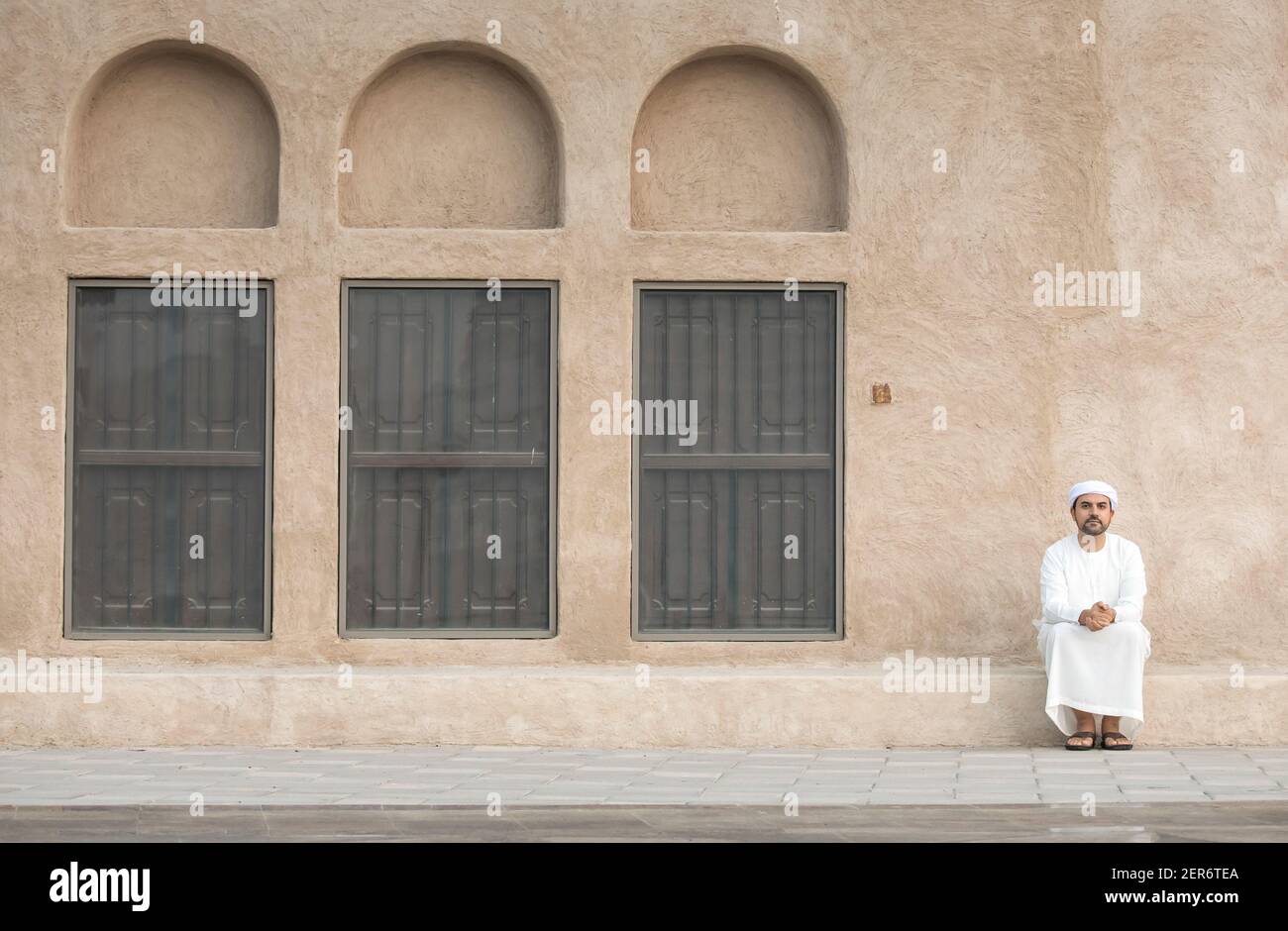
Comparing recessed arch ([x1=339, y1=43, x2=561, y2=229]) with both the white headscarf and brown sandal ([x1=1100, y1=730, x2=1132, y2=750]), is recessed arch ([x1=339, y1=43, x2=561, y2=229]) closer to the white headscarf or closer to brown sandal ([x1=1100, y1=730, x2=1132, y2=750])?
the white headscarf

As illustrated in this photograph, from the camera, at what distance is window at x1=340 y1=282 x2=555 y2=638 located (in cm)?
1188

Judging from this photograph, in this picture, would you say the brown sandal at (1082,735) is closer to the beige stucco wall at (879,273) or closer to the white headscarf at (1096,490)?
the beige stucco wall at (879,273)

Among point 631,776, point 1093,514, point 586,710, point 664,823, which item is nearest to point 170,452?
point 586,710

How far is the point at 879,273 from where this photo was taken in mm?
11836

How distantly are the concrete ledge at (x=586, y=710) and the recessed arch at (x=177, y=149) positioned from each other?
9.28 feet

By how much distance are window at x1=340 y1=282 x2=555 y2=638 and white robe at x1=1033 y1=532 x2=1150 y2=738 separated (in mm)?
3019

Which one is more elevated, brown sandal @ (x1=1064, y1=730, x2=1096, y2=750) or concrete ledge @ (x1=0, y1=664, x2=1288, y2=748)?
concrete ledge @ (x1=0, y1=664, x2=1288, y2=748)

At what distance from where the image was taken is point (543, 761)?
10758 millimetres

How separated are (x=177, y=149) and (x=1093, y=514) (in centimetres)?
599

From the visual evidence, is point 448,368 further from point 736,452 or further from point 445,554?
point 736,452

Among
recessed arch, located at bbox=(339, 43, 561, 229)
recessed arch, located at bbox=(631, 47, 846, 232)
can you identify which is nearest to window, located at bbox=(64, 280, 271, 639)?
recessed arch, located at bbox=(339, 43, 561, 229)

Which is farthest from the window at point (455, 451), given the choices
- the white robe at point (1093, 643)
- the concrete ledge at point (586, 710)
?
the white robe at point (1093, 643)

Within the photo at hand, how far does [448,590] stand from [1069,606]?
3.71 metres

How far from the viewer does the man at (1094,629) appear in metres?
11.3
